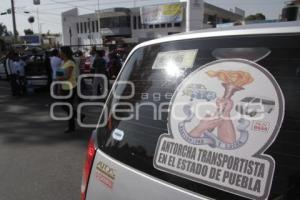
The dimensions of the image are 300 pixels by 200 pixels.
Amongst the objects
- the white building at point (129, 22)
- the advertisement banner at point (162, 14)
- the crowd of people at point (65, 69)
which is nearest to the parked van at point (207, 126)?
the crowd of people at point (65, 69)

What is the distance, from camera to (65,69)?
7.93 meters

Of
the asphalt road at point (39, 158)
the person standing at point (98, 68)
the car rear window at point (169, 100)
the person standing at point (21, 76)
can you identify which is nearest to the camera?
the car rear window at point (169, 100)

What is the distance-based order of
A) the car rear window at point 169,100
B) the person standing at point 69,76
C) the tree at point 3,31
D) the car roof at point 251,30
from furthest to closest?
the tree at point 3,31, the person standing at point 69,76, the car roof at point 251,30, the car rear window at point 169,100

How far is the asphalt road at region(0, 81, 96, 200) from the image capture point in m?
4.71

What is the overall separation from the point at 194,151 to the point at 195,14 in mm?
18767

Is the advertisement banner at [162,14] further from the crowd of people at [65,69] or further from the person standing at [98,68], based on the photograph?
the person standing at [98,68]

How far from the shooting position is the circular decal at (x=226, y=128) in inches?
60.1

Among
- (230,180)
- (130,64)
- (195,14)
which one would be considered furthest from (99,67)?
(230,180)

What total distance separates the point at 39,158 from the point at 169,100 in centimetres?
459

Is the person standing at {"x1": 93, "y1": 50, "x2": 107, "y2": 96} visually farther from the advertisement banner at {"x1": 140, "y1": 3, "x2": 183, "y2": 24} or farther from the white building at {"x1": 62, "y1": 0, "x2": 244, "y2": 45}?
the advertisement banner at {"x1": 140, "y1": 3, "x2": 183, "y2": 24}

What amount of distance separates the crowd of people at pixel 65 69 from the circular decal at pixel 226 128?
20.2 feet

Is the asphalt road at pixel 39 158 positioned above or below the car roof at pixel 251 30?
below

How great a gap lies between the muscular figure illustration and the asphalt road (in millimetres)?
3128
